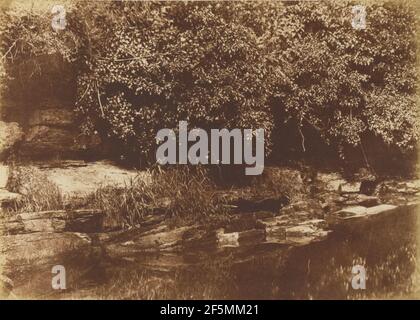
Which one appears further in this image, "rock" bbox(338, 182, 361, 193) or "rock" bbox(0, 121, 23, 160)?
"rock" bbox(338, 182, 361, 193)

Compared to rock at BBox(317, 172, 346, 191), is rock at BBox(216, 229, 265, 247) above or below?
below

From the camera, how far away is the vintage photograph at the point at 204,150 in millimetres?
3365

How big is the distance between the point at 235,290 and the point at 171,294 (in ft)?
1.50

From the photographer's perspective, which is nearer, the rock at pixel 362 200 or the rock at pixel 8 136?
the rock at pixel 8 136

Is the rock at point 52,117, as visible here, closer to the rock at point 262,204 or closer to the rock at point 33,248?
the rock at point 33,248

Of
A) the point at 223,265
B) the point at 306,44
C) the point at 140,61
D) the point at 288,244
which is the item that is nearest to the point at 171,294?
the point at 223,265

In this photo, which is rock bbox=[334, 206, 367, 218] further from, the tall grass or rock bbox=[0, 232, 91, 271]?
the tall grass

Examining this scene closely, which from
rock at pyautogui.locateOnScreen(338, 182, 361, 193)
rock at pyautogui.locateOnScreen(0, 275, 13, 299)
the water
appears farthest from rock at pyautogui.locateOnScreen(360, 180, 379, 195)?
rock at pyautogui.locateOnScreen(0, 275, 13, 299)

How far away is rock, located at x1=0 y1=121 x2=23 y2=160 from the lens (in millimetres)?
3357

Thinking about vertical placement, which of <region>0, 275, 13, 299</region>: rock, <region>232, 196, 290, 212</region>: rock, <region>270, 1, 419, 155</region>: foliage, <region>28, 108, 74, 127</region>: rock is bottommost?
<region>0, 275, 13, 299</region>: rock

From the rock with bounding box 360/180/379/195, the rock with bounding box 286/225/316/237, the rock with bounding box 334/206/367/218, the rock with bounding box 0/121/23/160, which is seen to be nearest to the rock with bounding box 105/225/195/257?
the rock with bounding box 286/225/316/237

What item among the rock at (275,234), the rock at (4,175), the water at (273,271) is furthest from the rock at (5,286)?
the rock at (275,234)

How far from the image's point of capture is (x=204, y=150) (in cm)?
342

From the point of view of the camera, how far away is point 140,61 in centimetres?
337
